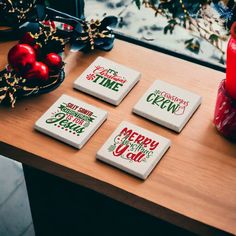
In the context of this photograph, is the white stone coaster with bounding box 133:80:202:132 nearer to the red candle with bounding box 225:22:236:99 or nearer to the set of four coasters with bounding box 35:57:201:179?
the set of four coasters with bounding box 35:57:201:179

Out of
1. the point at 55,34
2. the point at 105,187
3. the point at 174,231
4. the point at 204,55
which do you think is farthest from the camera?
the point at 204,55

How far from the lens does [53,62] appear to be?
147 cm

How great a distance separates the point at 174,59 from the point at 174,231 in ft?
1.88

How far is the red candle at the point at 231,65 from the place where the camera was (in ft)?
3.90

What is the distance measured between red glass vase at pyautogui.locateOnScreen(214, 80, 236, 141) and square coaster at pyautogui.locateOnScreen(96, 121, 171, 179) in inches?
6.5

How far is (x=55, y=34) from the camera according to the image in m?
1.62

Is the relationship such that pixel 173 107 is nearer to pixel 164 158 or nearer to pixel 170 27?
pixel 164 158

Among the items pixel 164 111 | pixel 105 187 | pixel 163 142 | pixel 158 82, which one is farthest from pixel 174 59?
pixel 105 187

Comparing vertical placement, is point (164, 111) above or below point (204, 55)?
above

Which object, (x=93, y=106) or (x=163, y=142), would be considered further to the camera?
(x=93, y=106)

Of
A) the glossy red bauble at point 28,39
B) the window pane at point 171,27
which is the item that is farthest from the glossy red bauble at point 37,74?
the window pane at point 171,27

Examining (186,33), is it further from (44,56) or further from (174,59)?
(44,56)

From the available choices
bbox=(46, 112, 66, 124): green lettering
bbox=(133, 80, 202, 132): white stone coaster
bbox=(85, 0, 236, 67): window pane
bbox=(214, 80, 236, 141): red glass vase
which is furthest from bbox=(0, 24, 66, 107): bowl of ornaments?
bbox=(85, 0, 236, 67): window pane

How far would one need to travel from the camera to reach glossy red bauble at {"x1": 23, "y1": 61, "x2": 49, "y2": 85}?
4.69 feet
